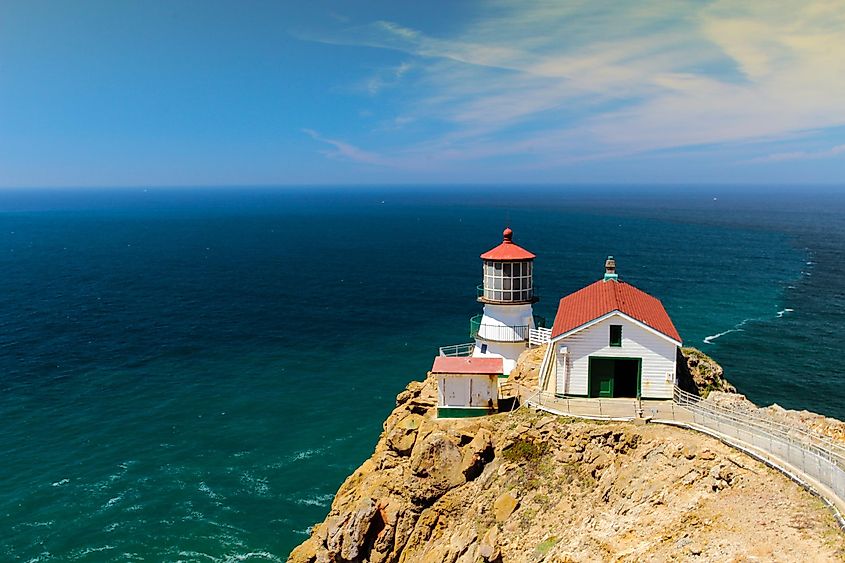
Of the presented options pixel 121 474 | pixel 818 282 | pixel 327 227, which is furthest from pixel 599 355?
pixel 327 227

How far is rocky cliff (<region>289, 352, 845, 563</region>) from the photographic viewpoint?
13.7 m

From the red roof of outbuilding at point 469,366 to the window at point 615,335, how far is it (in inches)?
188

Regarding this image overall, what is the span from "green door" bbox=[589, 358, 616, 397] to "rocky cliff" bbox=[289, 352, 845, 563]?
2.83m

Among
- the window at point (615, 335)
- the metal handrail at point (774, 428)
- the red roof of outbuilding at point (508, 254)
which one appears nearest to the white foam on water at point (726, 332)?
the red roof of outbuilding at point (508, 254)

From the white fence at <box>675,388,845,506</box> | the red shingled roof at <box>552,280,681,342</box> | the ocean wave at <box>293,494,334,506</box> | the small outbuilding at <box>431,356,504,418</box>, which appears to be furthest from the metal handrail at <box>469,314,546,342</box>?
the ocean wave at <box>293,494,334,506</box>

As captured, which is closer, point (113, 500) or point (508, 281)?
point (508, 281)

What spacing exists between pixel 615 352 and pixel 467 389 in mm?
6231

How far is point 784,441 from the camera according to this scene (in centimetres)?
1648

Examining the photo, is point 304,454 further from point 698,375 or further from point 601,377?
point 698,375

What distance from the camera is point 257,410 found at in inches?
1838

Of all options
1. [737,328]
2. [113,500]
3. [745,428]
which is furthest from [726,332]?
[113,500]

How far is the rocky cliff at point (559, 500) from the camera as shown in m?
13.7

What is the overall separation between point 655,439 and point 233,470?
93.8 ft

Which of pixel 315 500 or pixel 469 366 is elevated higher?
pixel 469 366
